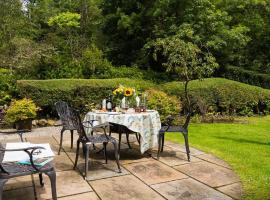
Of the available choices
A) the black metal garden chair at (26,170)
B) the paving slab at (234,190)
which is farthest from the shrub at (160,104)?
the black metal garden chair at (26,170)

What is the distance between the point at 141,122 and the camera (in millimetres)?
4965

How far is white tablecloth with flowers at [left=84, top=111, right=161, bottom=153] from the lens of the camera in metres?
4.90

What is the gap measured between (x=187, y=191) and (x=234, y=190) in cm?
63

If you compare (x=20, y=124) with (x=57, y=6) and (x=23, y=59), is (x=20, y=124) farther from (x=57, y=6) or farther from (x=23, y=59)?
(x=57, y=6)

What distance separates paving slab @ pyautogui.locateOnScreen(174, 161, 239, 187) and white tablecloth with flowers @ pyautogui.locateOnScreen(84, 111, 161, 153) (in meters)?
0.74

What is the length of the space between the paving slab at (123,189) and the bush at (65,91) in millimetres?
5469

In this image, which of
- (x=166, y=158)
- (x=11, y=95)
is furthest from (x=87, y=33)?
(x=166, y=158)

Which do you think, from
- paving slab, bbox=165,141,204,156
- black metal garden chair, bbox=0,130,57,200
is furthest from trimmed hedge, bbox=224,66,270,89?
black metal garden chair, bbox=0,130,57,200

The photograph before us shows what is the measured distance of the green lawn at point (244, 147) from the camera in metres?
4.02

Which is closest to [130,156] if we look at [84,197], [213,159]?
[213,159]

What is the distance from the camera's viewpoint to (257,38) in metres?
17.8

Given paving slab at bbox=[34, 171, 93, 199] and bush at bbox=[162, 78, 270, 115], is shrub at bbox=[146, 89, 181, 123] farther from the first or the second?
paving slab at bbox=[34, 171, 93, 199]

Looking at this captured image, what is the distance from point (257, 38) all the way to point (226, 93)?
879 centimetres

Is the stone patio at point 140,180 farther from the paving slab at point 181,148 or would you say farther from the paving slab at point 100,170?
the paving slab at point 181,148
